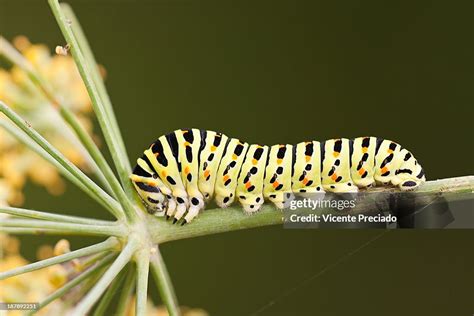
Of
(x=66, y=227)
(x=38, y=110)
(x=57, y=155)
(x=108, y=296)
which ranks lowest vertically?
(x=108, y=296)

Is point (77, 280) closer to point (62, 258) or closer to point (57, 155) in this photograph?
point (62, 258)

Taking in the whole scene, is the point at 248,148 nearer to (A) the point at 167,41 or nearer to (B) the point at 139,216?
(B) the point at 139,216

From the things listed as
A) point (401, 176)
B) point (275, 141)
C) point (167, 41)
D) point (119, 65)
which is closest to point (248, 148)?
point (401, 176)

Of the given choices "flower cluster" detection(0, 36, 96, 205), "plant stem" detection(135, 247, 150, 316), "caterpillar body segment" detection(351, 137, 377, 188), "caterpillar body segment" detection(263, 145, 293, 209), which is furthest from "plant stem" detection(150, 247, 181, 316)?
"caterpillar body segment" detection(351, 137, 377, 188)

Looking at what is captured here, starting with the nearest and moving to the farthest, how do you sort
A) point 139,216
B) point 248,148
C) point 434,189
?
point 434,189 → point 139,216 → point 248,148

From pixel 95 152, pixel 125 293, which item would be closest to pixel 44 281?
pixel 125 293

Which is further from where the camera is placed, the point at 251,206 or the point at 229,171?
the point at 229,171
